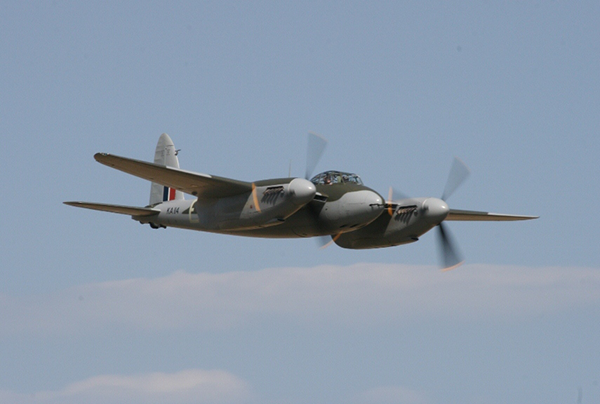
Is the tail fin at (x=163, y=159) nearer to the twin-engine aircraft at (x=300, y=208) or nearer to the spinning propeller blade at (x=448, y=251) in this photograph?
the twin-engine aircraft at (x=300, y=208)

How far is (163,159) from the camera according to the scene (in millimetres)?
51781

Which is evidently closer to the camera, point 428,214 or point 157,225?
point 428,214

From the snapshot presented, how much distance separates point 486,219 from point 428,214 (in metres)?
8.74

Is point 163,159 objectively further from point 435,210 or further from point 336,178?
point 435,210

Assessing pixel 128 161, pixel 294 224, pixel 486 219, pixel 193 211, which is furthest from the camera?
pixel 486 219

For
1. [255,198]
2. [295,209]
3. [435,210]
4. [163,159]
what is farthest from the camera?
[163,159]

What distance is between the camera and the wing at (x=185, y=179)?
3847 cm

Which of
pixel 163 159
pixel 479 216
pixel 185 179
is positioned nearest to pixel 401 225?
pixel 479 216

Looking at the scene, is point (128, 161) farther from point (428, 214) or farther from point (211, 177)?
point (428, 214)

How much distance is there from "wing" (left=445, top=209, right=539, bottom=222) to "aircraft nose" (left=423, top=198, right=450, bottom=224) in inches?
195

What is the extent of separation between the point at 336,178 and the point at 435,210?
4.92 meters

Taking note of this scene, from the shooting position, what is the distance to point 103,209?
44.2 metres

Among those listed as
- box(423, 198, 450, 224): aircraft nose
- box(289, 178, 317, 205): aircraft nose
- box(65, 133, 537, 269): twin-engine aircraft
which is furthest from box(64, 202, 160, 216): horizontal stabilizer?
box(423, 198, 450, 224): aircraft nose

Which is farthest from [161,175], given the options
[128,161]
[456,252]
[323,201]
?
[456,252]
